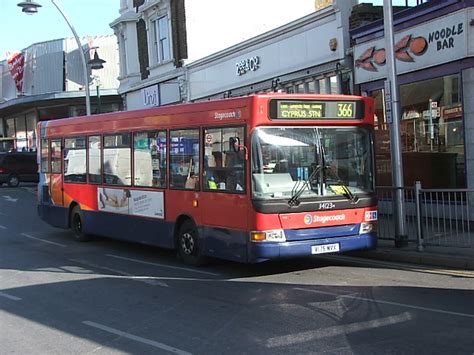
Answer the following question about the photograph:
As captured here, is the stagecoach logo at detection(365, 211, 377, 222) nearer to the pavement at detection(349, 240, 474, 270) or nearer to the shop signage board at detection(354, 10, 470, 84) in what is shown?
the pavement at detection(349, 240, 474, 270)

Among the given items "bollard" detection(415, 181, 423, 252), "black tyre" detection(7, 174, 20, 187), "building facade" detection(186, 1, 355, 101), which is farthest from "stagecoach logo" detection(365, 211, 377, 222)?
"black tyre" detection(7, 174, 20, 187)

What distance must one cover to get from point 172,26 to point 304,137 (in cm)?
1869

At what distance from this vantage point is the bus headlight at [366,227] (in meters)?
9.40

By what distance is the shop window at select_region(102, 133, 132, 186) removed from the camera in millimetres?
11857

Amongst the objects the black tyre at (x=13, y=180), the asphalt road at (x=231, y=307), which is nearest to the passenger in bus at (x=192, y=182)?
the asphalt road at (x=231, y=307)

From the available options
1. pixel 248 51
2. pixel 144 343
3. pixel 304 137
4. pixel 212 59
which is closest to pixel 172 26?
pixel 212 59

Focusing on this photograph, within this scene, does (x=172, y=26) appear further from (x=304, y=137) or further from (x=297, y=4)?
(x=304, y=137)

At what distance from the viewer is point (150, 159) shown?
Answer: 11.2 m

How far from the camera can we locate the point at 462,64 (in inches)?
483

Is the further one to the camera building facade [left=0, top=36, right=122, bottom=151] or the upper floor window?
building facade [left=0, top=36, right=122, bottom=151]

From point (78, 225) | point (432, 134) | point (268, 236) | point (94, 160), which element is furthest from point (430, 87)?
point (78, 225)

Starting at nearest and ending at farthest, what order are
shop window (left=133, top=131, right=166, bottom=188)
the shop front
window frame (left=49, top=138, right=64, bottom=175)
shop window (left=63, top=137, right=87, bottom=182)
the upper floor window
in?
1. shop window (left=133, top=131, right=166, bottom=188)
2. the shop front
3. shop window (left=63, top=137, right=87, bottom=182)
4. window frame (left=49, top=138, right=64, bottom=175)
5. the upper floor window

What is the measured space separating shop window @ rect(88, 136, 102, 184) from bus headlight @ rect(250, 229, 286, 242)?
5.49 m

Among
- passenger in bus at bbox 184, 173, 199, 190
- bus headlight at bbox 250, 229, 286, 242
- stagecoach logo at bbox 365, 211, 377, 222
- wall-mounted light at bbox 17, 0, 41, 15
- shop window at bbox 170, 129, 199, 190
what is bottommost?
bus headlight at bbox 250, 229, 286, 242
